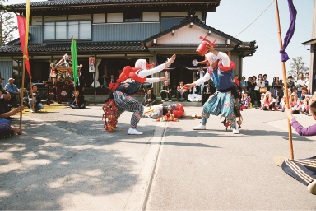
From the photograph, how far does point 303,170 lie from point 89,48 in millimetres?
16730

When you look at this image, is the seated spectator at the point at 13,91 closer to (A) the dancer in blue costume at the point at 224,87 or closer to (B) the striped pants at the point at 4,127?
(B) the striped pants at the point at 4,127

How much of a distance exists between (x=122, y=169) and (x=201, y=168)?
101 cm

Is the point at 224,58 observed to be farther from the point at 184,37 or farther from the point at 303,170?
the point at 184,37

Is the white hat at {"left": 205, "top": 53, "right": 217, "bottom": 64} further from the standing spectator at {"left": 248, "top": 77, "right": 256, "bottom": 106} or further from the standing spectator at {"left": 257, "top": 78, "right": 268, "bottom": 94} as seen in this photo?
the standing spectator at {"left": 248, "top": 77, "right": 256, "bottom": 106}

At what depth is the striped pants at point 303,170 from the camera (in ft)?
8.51

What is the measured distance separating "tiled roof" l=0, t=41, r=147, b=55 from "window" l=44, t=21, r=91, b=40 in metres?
0.62

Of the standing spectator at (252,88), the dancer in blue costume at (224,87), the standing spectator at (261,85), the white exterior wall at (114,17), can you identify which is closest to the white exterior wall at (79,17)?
the white exterior wall at (114,17)

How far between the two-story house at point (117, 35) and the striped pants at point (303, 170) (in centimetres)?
1357

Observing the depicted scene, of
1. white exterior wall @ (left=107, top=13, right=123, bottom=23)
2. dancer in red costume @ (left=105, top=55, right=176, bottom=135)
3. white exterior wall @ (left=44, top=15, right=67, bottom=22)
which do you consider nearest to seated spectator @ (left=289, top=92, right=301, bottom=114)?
dancer in red costume @ (left=105, top=55, right=176, bottom=135)

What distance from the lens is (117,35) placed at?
19375mm

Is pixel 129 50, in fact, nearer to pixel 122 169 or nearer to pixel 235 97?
pixel 235 97

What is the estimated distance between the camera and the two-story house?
654 inches

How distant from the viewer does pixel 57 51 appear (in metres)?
17.5

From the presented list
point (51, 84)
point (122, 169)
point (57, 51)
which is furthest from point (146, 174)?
point (57, 51)
